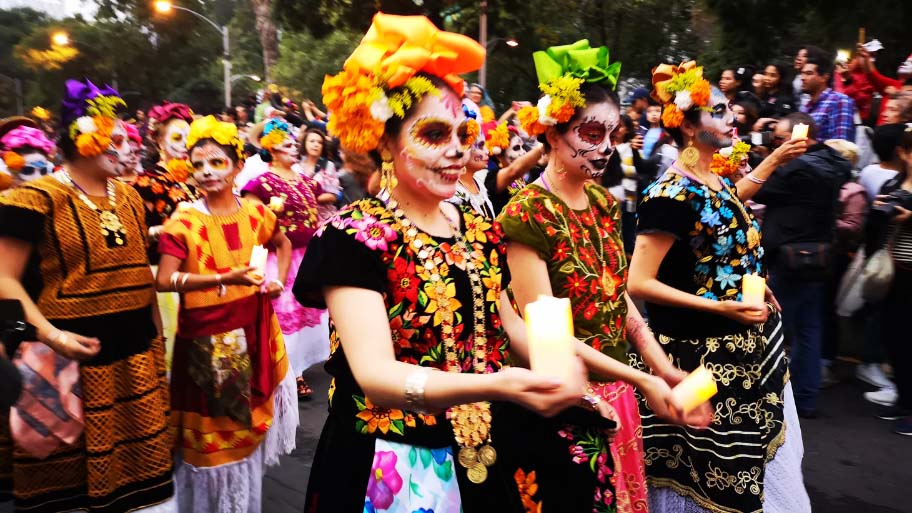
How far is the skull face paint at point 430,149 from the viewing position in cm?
226

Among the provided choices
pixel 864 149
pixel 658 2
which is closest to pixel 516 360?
pixel 864 149

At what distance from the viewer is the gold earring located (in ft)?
11.5

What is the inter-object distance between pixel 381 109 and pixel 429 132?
0.16 m

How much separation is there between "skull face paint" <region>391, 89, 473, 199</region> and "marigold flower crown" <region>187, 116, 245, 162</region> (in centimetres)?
229

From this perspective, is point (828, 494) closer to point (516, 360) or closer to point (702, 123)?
point (702, 123)

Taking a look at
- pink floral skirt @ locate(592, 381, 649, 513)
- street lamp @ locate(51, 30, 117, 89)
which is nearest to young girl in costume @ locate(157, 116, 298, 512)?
pink floral skirt @ locate(592, 381, 649, 513)

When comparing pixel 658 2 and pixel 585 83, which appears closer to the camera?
pixel 585 83

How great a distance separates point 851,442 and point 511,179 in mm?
3113

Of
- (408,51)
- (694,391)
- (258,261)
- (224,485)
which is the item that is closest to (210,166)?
(258,261)

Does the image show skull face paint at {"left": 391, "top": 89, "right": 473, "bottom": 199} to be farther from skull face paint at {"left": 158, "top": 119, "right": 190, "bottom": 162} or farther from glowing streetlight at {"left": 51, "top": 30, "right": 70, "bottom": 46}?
glowing streetlight at {"left": 51, "top": 30, "right": 70, "bottom": 46}

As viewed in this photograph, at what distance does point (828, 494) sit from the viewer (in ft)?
15.8

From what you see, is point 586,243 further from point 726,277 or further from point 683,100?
point 683,100

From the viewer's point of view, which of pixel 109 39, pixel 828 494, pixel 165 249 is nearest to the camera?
pixel 165 249

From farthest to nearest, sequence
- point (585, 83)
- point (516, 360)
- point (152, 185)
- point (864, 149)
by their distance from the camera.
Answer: point (864, 149)
point (152, 185)
point (585, 83)
point (516, 360)
